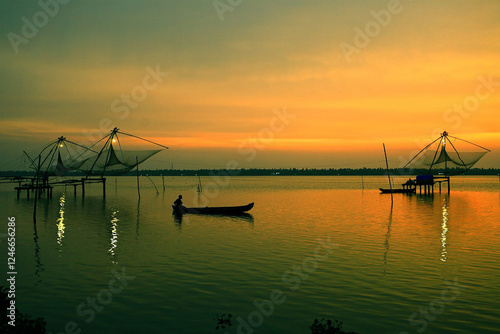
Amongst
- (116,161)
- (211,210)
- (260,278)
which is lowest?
(260,278)

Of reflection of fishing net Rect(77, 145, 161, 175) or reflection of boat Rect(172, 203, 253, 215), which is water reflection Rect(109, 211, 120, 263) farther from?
→ reflection of fishing net Rect(77, 145, 161, 175)

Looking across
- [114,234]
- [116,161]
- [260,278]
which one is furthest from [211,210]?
[260,278]

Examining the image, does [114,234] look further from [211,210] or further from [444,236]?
[444,236]

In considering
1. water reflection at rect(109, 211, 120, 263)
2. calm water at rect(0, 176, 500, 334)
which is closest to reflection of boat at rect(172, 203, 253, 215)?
water reflection at rect(109, 211, 120, 263)

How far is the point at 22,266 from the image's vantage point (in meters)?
12.5

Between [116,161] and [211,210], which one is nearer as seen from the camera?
[211,210]

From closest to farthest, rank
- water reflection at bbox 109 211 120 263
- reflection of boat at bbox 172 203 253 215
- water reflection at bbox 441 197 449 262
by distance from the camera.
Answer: water reflection at bbox 441 197 449 262 → water reflection at bbox 109 211 120 263 → reflection of boat at bbox 172 203 253 215

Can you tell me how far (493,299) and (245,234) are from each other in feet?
38.3

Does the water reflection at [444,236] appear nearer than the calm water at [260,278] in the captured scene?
No

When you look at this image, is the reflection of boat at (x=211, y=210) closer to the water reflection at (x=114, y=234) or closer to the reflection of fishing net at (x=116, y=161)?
the water reflection at (x=114, y=234)

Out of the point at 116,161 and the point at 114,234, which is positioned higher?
the point at 116,161

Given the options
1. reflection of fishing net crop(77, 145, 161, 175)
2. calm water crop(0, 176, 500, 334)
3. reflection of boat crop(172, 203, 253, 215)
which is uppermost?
reflection of fishing net crop(77, 145, 161, 175)

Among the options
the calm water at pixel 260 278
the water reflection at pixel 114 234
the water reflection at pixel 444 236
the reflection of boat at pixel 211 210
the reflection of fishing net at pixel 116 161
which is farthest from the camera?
the reflection of fishing net at pixel 116 161

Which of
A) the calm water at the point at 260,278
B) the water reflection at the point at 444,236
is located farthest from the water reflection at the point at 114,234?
the water reflection at the point at 444,236
